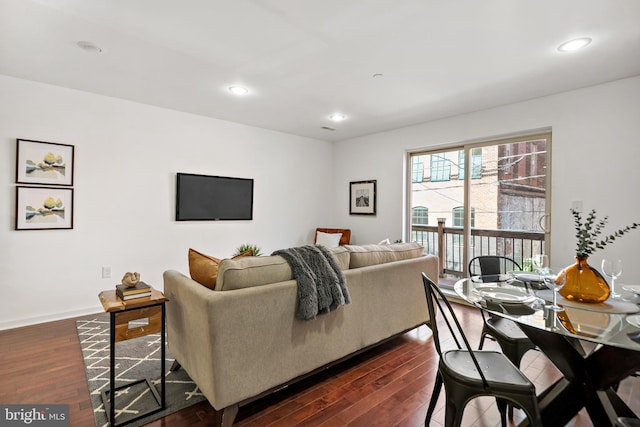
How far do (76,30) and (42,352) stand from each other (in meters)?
2.57

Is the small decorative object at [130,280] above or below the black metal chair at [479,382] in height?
above

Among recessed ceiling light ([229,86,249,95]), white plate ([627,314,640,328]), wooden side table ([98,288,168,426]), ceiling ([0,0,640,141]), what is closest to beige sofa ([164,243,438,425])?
wooden side table ([98,288,168,426])

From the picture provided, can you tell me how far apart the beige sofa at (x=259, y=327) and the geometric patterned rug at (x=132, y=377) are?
0.21m

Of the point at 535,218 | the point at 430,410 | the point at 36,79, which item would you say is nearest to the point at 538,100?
the point at 535,218

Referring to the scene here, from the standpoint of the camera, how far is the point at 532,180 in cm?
379

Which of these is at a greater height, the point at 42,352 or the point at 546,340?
the point at 546,340

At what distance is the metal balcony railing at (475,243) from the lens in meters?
3.83

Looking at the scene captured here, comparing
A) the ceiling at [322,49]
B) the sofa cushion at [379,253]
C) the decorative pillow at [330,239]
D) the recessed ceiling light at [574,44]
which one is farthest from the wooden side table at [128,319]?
the decorative pillow at [330,239]

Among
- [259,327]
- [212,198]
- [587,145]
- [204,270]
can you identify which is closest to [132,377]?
[204,270]

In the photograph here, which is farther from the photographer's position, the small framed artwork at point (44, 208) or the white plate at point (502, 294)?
the small framed artwork at point (44, 208)

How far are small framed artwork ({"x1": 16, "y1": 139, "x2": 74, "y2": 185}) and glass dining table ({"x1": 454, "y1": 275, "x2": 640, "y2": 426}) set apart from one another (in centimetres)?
406

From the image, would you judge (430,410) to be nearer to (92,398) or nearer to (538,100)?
(92,398)

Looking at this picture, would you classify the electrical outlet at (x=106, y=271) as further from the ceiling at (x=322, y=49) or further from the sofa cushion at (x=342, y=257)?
the sofa cushion at (x=342, y=257)

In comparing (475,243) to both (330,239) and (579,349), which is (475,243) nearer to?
(330,239)
